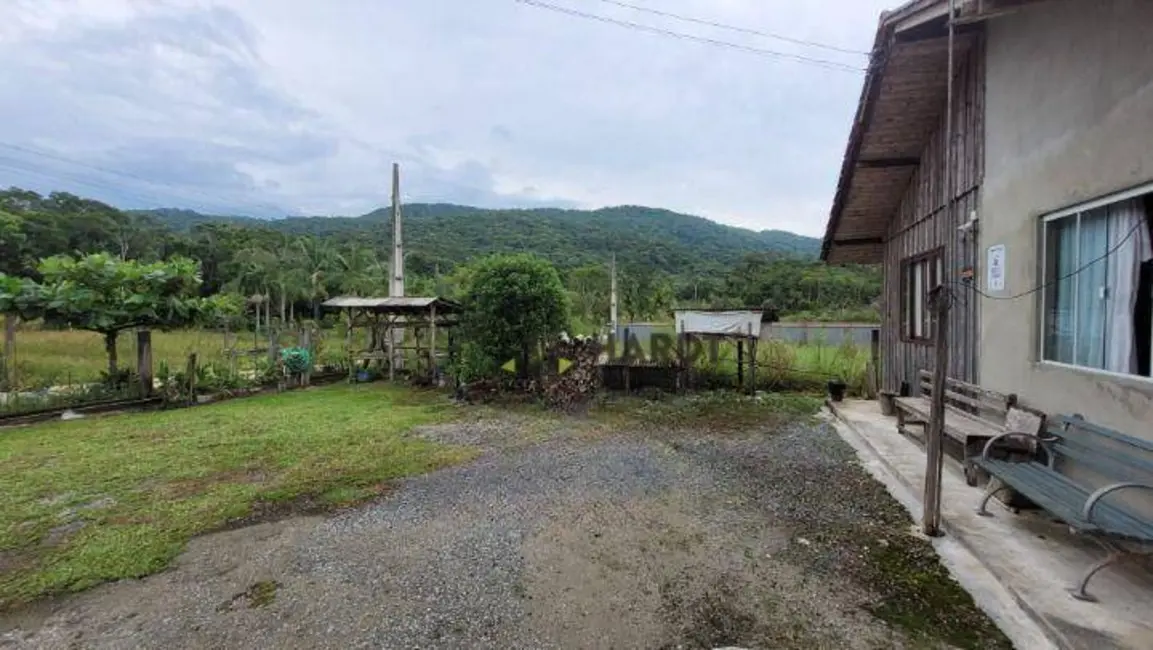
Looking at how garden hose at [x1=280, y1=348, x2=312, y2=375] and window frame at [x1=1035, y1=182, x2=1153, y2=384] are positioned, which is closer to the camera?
window frame at [x1=1035, y1=182, x2=1153, y2=384]

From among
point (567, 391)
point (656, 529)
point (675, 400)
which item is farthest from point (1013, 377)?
point (567, 391)

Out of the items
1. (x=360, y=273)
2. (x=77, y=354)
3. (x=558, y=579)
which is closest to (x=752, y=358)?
(x=558, y=579)

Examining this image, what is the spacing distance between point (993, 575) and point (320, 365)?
46.3 ft

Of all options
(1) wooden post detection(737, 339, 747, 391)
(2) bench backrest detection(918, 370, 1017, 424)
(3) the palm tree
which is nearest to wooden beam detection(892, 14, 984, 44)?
(2) bench backrest detection(918, 370, 1017, 424)

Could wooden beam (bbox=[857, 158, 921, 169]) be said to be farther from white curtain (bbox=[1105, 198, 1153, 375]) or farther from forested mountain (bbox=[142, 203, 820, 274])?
forested mountain (bbox=[142, 203, 820, 274])

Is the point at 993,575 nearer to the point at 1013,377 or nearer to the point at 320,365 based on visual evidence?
the point at 1013,377

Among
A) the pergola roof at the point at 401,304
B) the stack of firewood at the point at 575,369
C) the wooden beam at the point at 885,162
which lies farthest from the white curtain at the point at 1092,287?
the pergola roof at the point at 401,304

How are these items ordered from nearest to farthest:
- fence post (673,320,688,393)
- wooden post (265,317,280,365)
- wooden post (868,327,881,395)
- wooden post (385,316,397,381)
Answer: wooden post (868,327,881,395), fence post (673,320,688,393), wooden post (265,317,280,365), wooden post (385,316,397,381)

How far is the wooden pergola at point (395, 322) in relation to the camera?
12.3 metres

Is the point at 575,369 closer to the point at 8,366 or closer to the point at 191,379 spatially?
the point at 191,379

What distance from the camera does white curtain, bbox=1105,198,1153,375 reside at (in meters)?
3.43

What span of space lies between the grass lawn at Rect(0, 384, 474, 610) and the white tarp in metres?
5.30

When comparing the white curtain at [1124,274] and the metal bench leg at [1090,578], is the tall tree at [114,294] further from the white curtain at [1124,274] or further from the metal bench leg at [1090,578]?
the white curtain at [1124,274]

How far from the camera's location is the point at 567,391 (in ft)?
34.0
